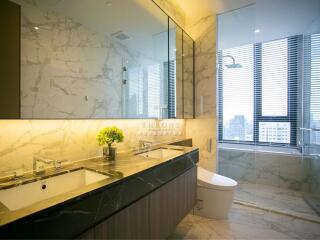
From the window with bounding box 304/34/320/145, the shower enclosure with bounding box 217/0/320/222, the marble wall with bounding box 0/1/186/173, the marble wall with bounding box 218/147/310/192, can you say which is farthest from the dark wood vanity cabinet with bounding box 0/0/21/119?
the window with bounding box 304/34/320/145

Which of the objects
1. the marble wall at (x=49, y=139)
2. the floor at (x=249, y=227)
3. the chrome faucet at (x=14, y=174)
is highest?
the marble wall at (x=49, y=139)

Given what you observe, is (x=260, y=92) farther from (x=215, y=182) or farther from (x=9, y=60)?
(x=9, y=60)

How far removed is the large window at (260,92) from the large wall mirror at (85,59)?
1.00 meters

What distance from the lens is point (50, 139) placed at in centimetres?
121

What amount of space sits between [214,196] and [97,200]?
1.56m

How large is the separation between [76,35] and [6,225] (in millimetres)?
1096

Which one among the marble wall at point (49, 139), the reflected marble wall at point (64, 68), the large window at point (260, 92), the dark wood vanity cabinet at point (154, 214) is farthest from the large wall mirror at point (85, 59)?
the large window at point (260, 92)

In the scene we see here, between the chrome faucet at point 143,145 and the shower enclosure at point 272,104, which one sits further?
the shower enclosure at point 272,104

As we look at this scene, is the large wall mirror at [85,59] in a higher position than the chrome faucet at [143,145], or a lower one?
higher

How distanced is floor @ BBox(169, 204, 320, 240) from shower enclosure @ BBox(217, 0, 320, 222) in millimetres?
195

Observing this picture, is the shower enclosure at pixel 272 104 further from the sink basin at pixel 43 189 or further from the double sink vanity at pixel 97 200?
the sink basin at pixel 43 189

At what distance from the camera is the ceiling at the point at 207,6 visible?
2.36 m

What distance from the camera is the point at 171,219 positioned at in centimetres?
147

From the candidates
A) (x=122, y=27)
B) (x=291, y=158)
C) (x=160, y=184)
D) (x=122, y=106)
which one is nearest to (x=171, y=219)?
(x=160, y=184)
